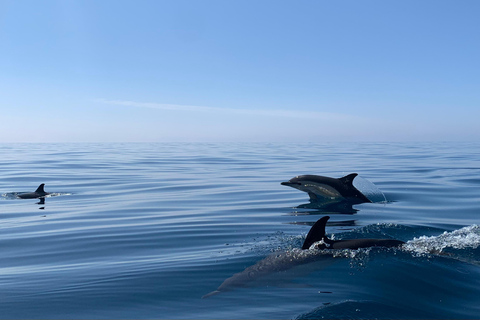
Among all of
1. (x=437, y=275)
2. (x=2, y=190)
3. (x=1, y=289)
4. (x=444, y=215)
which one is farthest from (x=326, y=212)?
(x=2, y=190)

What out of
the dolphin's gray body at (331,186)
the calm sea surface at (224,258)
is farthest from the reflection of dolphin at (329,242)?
the dolphin's gray body at (331,186)

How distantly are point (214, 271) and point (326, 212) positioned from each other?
700 cm

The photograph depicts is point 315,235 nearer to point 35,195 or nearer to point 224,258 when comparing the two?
point 224,258

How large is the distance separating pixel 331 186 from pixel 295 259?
8134 mm

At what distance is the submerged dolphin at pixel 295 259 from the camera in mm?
6742

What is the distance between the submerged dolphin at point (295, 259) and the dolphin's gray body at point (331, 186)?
730 cm

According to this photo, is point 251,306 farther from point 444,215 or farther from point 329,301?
point 444,215

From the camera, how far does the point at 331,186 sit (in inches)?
601

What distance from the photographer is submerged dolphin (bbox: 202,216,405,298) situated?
22.1 ft

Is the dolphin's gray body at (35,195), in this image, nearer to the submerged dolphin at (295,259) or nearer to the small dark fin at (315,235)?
the submerged dolphin at (295,259)

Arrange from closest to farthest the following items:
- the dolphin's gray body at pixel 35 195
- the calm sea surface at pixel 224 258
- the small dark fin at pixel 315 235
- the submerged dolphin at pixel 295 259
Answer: the calm sea surface at pixel 224 258 → the submerged dolphin at pixel 295 259 → the small dark fin at pixel 315 235 → the dolphin's gray body at pixel 35 195

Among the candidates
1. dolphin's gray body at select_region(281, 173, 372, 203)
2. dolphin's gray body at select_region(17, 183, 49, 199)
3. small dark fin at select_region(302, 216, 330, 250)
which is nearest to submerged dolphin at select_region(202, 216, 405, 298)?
small dark fin at select_region(302, 216, 330, 250)

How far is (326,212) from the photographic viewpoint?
45.0 feet

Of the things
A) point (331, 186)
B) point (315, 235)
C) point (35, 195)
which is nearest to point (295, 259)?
point (315, 235)
